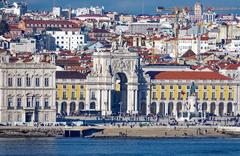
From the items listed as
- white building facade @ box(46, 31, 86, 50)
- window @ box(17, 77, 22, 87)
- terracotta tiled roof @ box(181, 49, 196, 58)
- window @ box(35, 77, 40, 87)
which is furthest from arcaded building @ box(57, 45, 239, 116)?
white building facade @ box(46, 31, 86, 50)

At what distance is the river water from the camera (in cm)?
6438

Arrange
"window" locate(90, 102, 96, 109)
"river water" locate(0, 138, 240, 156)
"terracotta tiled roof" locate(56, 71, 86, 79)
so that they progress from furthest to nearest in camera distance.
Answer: "terracotta tiled roof" locate(56, 71, 86, 79), "window" locate(90, 102, 96, 109), "river water" locate(0, 138, 240, 156)

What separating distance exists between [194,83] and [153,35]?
49624 millimetres

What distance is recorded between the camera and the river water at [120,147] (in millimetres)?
64375

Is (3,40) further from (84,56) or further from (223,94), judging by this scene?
(223,94)

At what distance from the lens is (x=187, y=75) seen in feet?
313

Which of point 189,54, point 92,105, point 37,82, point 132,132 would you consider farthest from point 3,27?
point 132,132

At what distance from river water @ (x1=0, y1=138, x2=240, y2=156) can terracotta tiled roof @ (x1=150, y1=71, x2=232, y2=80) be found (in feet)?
69.5

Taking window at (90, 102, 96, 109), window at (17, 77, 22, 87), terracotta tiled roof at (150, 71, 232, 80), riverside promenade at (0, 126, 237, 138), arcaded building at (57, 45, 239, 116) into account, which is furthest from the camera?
terracotta tiled roof at (150, 71, 232, 80)

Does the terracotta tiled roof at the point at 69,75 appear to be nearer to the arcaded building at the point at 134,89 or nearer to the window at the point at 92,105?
the arcaded building at the point at 134,89

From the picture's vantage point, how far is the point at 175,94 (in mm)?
94312

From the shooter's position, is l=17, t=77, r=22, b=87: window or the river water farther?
l=17, t=77, r=22, b=87: window

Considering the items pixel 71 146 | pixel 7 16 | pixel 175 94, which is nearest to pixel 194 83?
pixel 175 94

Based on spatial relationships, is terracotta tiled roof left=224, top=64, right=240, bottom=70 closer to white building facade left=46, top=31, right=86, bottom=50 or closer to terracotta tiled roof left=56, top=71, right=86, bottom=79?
terracotta tiled roof left=56, top=71, right=86, bottom=79
